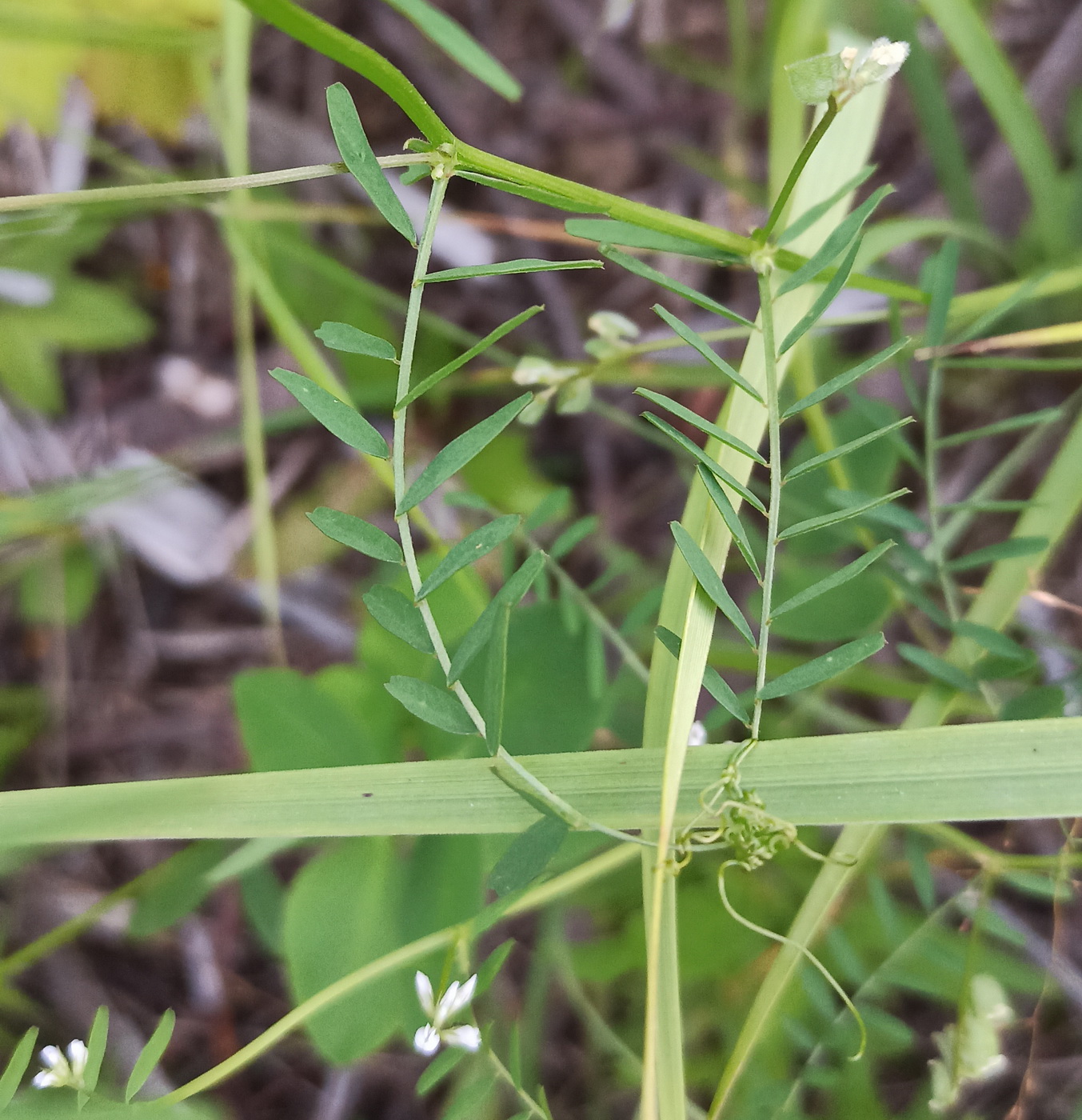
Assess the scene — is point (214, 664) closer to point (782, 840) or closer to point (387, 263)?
point (387, 263)

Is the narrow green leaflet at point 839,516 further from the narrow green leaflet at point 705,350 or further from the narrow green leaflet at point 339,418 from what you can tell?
the narrow green leaflet at point 339,418

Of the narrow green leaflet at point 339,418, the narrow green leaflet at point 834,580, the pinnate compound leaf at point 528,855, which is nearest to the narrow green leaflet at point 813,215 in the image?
the narrow green leaflet at point 834,580

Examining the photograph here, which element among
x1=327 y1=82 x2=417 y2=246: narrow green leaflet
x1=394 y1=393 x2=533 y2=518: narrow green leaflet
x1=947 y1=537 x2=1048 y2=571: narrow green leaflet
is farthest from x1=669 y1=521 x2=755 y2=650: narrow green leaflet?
x1=947 y1=537 x2=1048 y2=571: narrow green leaflet

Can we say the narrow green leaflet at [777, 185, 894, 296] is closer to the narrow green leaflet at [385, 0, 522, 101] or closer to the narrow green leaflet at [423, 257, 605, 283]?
the narrow green leaflet at [423, 257, 605, 283]

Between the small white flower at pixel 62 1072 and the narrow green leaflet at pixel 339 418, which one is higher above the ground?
the narrow green leaflet at pixel 339 418

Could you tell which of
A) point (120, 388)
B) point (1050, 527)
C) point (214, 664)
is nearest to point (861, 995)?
point (1050, 527)

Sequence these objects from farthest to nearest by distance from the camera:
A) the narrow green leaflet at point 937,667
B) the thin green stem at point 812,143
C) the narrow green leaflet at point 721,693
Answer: the narrow green leaflet at point 937,667 < the narrow green leaflet at point 721,693 < the thin green stem at point 812,143
